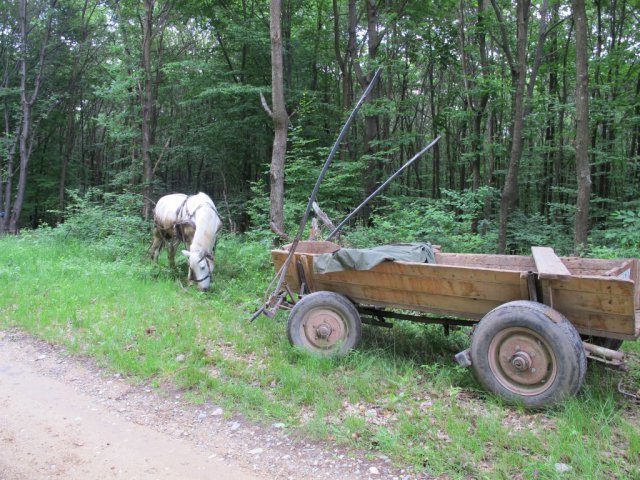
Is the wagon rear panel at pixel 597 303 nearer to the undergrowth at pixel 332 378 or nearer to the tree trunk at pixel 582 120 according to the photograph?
the undergrowth at pixel 332 378

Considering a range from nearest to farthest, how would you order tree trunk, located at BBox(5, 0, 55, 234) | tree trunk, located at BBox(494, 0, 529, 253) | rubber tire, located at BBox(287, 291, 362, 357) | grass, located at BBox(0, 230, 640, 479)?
1. grass, located at BBox(0, 230, 640, 479)
2. rubber tire, located at BBox(287, 291, 362, 357)
3. tree trunk, located at BBox(494, 0, 529, 253)
4. tree trunk, located at BBox(5, 0, 55, 234)

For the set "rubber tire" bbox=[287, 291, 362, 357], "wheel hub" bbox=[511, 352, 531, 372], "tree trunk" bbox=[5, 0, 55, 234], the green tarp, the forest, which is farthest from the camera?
"tree trunk" bbox=[5, 0, 55, 234]

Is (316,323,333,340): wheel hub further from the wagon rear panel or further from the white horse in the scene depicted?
the white horse

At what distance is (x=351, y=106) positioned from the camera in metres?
17.6

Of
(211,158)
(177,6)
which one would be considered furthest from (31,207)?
(177,6)

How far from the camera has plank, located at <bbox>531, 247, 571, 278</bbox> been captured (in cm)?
353

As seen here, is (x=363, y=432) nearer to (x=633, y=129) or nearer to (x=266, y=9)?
(x=633, y=129)

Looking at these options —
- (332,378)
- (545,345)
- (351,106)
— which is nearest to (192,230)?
(332,378)

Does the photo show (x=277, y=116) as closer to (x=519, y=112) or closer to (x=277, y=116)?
(x=277, y=116)

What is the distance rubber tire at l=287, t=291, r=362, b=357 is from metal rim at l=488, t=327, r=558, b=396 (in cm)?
146

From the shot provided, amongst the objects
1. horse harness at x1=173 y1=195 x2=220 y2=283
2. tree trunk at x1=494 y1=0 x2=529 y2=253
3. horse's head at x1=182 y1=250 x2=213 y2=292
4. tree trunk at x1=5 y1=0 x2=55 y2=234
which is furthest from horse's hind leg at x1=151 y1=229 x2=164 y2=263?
tree trunk at x1=5 y1=0 x2=55 y2=234

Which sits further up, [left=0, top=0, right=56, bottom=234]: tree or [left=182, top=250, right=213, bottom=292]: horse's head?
[left=0, top=0, right=56, bottom=234]: tree

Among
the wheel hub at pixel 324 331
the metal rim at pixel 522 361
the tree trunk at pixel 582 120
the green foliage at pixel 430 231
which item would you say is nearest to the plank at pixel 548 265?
the metal rim at pixel 522 361

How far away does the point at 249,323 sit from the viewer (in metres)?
5.95
